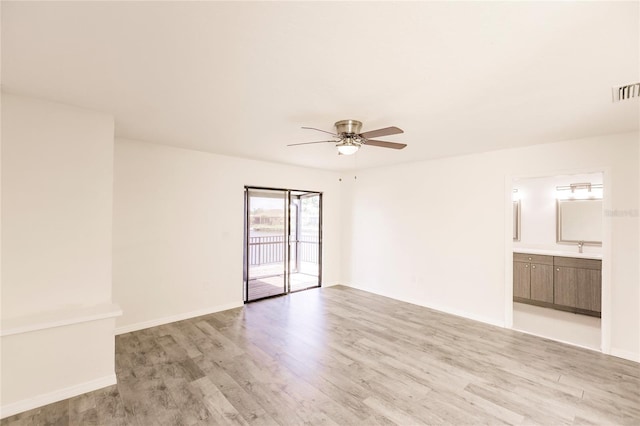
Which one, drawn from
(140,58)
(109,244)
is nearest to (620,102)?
(140,58)

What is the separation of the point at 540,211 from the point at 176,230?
650 centimetres

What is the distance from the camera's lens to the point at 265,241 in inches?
235

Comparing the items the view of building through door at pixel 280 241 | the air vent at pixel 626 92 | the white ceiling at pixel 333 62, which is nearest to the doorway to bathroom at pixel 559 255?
the air vent at pixel 626 92

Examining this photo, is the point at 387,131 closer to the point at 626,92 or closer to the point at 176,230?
the point at 626,92

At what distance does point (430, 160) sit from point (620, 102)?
8.46 feet

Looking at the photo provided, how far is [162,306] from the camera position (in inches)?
161

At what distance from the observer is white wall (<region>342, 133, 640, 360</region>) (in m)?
3.22

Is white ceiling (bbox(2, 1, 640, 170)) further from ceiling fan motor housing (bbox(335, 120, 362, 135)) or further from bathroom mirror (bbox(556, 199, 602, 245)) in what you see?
bathroom mirror (bbox(556, 199, 602, 245))

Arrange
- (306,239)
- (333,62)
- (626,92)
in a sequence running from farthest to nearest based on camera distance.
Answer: (306,239) < (626,92) < (333,62)

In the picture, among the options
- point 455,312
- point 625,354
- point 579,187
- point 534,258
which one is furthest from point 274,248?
point 579,187

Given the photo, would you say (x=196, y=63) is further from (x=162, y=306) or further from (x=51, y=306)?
(x=162, y=306)

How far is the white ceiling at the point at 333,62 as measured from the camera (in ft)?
4.67

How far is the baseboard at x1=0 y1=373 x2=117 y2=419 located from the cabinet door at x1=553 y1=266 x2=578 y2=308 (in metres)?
6.26

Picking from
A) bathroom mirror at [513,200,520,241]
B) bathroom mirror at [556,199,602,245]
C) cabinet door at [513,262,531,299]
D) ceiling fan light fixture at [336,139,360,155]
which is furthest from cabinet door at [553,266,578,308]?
ceiling fan light fixture at [336,139,360,155]
